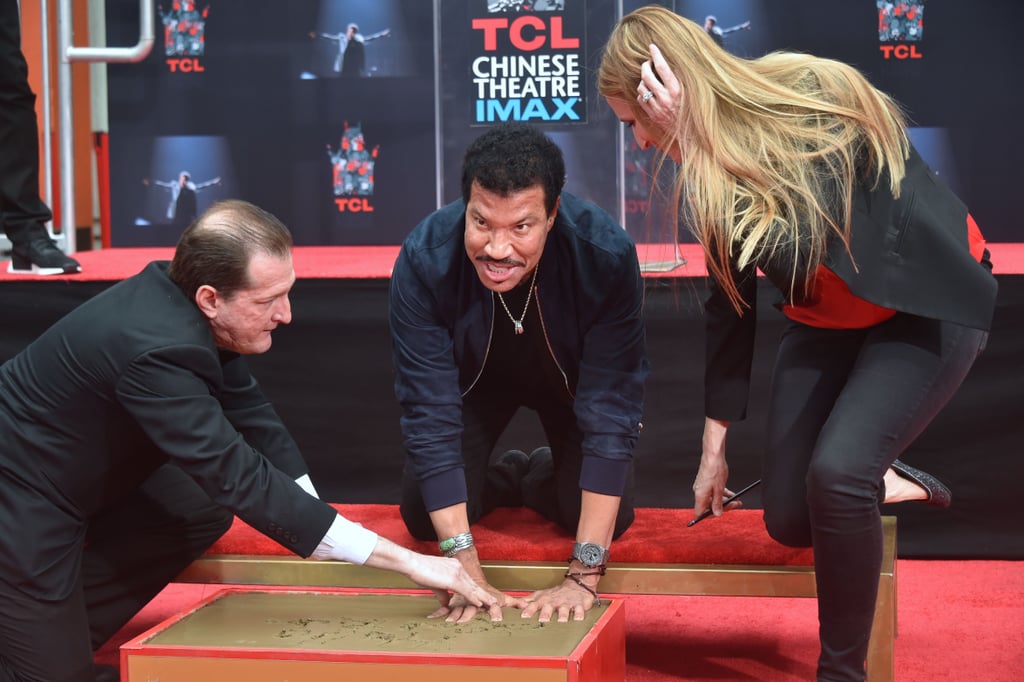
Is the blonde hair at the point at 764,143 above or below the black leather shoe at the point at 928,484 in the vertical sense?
above

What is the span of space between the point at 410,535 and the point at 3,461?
0.82 meters

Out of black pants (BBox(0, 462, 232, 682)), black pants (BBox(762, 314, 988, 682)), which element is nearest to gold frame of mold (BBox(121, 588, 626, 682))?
black pants (BBox(0, 462, 232, 682))

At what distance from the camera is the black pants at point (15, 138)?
12.0 feet

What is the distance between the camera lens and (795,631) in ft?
9.10

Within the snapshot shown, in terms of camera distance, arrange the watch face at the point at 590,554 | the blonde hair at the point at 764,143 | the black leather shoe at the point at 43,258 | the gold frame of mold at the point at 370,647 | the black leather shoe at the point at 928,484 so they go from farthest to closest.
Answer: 1. the black leather shoe at the point at 43,258
2. the black leather shoe at the point at 928,484
3. the watch face at the point at 590,554
4. the blonde hair at the point at 764,143
5. the gold frame of mold at the point at 370,647

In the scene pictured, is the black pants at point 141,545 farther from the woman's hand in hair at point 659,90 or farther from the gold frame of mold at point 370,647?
the woman's hand in hair at point 659,90

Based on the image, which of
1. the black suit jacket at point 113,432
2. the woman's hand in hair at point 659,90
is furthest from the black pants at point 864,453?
the black suit jacket at point 113,432

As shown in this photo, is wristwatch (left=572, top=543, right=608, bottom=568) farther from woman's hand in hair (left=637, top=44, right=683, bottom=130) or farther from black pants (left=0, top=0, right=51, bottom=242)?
black pants (left=0, top=0, right=51, bottom=242)

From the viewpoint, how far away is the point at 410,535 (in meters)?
2.55

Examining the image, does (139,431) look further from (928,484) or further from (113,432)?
(928,484)

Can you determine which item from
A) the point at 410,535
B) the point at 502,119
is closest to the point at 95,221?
the point at 502,119

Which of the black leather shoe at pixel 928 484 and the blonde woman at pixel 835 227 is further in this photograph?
the black leather shoe at pixel 928 484

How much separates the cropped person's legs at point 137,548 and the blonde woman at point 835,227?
3.63 ft

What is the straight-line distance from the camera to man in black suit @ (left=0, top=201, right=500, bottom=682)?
6.48 ft
